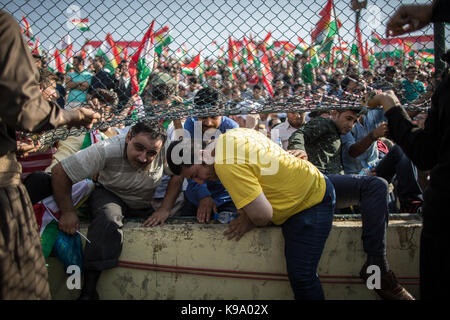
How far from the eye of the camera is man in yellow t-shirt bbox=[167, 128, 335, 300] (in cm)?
196

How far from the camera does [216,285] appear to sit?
2500mm

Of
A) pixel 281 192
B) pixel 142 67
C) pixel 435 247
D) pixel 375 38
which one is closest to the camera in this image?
pixel 435 247

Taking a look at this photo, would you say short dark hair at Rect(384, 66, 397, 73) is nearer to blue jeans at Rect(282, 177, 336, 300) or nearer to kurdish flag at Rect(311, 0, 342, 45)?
kurdish flag at Rect(311, 0, 342, 45)

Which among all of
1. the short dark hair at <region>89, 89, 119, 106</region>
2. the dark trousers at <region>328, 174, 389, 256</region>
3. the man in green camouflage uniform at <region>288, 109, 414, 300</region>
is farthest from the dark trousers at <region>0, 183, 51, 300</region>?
the dark trousers at <region>328, 174, 389, 256</region>

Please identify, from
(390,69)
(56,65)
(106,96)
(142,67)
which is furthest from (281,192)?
(56,65)

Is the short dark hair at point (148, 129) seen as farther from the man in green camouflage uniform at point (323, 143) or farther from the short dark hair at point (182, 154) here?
the man in green camouflage uniform at point (323, 143)

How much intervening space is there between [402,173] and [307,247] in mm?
1926

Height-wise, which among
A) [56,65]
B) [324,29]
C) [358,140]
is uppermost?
[324,29]

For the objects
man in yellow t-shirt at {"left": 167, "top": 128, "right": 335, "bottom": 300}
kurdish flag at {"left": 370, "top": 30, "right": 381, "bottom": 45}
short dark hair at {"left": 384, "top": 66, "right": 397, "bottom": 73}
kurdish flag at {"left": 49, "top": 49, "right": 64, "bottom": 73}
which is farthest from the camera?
short dark hair at {"left": 384, "top": 66, "right": 397, "bottom": 73}

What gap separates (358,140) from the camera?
12.8ft

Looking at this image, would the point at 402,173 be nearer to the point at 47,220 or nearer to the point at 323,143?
the point at 323,143

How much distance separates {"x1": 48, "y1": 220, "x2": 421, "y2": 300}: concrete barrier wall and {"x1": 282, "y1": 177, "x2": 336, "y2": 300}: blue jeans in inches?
11.9
